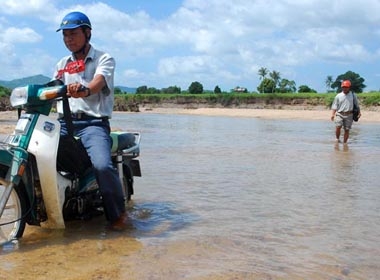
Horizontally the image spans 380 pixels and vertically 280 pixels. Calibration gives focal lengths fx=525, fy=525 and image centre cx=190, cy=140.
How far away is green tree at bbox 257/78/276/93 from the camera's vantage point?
297ft

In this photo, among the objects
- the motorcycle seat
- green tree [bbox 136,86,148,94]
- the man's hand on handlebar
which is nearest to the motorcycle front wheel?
the man's hand on handlebar

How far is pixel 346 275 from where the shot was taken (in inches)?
135

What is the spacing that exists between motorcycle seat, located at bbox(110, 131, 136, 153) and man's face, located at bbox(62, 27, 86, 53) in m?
0.84

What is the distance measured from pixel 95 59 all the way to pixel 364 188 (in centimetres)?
413

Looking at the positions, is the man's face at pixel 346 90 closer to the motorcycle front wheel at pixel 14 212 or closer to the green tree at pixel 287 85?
the motorcycle front wheel at pixel 14 212

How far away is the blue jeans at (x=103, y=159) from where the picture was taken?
4176mm

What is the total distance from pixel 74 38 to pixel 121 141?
3.44ft

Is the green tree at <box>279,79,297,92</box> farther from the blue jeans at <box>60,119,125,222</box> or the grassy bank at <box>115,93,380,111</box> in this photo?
the blue jeans at <box>60,119,125,222</box>

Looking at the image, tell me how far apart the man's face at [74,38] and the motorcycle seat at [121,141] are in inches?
33.2

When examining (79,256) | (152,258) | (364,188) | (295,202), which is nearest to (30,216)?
(79,256)

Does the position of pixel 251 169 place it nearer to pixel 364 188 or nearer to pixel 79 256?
pixel 364 188

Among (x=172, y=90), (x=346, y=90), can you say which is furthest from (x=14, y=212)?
(x=172, y=90)

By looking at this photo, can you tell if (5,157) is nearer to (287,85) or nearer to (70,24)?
(70,24)

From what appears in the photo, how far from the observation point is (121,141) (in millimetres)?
4836
